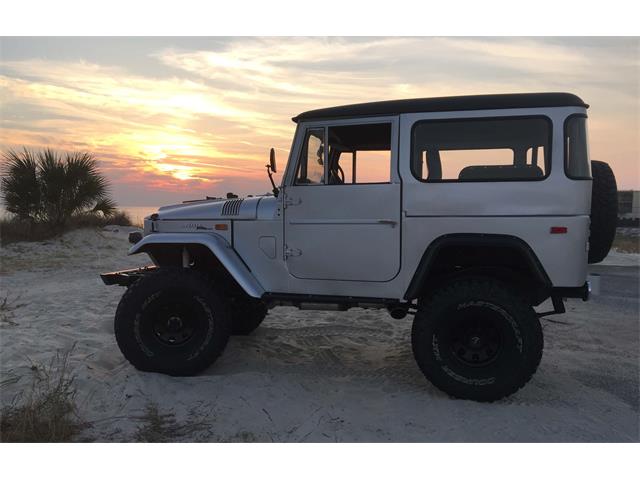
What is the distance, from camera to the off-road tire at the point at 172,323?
14.3 ft

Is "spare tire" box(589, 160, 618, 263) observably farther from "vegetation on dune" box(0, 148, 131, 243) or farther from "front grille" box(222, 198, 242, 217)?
"vegetation on dune" box(0, 148, 131, 243)

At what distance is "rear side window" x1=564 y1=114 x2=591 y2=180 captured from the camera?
374cm

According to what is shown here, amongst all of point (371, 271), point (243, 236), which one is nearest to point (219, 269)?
point (243, 236)

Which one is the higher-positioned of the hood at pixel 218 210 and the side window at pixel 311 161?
the side window at pixel 311 161

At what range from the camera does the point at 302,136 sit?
14.3 feet

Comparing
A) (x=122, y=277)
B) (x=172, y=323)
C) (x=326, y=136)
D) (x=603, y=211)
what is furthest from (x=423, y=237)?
(x=122, y=277)

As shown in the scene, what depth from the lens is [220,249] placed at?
14.3ft

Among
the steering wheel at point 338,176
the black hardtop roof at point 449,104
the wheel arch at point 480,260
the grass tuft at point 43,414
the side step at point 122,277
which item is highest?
the black hardtop roof at point 449,104

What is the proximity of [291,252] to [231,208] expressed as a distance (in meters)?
0.78

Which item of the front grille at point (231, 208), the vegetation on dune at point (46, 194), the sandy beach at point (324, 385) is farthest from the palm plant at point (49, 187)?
the front grille at point (231, 208)

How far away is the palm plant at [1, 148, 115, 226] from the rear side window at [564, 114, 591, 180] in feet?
46.1

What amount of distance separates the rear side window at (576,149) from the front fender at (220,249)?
2.90 metres

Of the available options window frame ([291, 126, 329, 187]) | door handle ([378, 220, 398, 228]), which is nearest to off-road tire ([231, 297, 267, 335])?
window frame ([291, 126, 329, 187])

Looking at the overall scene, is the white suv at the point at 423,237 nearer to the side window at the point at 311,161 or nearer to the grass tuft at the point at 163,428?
the side window at the point at 311,161
